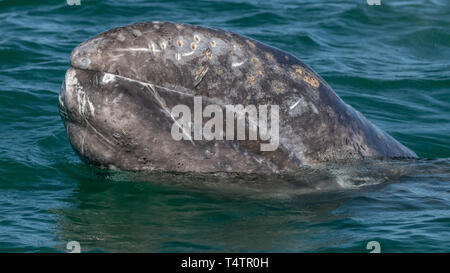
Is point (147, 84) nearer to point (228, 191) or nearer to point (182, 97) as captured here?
point (182, 97)

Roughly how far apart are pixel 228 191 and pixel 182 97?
957mm

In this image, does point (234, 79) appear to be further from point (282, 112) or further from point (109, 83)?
point (109, 83)

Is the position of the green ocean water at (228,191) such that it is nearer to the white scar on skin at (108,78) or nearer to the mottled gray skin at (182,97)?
the mottled gray skin at (182,97)

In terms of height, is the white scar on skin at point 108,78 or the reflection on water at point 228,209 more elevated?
the white scar on skin at point 108,78

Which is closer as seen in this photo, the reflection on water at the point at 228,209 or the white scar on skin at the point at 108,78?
the reflection on water at the point at 228,209

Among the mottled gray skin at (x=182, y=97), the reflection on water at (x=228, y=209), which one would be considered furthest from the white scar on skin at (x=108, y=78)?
the reflection on water at (x=228, y=209)

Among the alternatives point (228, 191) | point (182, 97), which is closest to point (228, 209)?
point (228, 191)

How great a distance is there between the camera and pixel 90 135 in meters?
6.88

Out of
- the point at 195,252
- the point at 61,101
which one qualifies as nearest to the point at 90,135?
the point at 61,101

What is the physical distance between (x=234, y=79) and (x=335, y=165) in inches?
49.9

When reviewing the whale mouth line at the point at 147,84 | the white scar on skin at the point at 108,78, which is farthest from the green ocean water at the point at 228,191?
the white scar on skin at the point at 108,78

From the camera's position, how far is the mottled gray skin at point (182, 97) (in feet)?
22.0

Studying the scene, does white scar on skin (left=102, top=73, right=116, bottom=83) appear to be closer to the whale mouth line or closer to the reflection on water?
the whale mouth line

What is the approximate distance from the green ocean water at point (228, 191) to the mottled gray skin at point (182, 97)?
0.23m
